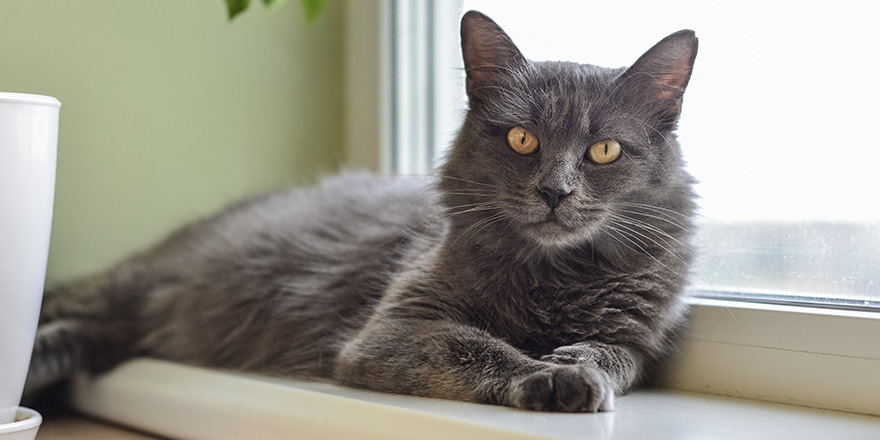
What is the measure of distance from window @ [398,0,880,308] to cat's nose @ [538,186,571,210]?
33cm

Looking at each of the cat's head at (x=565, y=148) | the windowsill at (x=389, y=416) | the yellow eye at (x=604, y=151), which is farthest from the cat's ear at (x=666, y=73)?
the windowsill at (x=389, y=416)

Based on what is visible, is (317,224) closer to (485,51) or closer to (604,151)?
(485,51)

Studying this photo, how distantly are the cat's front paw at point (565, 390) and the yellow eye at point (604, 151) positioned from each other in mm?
341

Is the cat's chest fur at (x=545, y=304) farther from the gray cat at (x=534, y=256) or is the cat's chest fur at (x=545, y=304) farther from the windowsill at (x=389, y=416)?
the windowsill at (x=389, y=416)

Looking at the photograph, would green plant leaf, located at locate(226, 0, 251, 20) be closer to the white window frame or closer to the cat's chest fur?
the cat's chest fur

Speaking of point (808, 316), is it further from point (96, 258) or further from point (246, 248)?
point (96, 258)

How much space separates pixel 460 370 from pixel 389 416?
0.14 meters

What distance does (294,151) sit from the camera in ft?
7.60

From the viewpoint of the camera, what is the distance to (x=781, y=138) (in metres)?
1.43

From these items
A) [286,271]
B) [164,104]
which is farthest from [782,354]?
[164,104]

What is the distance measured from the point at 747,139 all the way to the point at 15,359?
1.34 metres

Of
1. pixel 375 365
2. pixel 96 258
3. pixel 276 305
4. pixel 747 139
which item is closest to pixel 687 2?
pixel 747 139

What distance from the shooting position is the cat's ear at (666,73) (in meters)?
1.25

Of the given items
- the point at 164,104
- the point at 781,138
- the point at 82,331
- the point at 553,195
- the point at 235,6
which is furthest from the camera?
the point at 164,104
